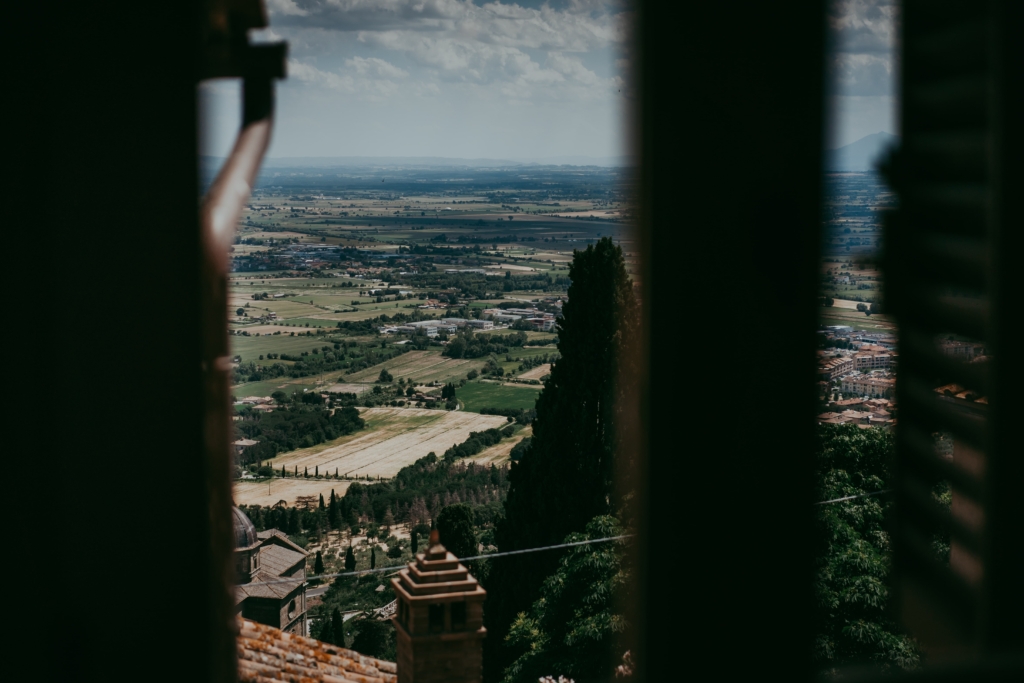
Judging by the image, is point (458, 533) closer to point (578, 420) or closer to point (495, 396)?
point (578, 420)

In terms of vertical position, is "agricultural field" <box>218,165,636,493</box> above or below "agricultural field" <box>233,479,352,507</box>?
above

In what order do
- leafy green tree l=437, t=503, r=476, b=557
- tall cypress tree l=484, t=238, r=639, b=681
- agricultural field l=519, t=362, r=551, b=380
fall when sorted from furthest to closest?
agricultural field l=519, t=362, r=551, b=380 < leafy green tree l=437, t=503, r=476, b=557 < tall cypress tree l=484, t=238, r=639, b=681

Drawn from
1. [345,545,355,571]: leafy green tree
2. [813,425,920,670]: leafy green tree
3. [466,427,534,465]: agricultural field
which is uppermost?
[813,425,920,670]: leafy green tree

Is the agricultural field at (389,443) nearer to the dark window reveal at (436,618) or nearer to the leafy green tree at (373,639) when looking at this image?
the leafy green tree at (373,639)

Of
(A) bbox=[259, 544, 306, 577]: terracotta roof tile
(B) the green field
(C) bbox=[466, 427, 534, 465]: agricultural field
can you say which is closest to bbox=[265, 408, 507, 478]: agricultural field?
(B) the green field

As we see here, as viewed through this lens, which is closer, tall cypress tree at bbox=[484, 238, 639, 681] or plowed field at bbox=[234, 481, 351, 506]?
tall cypress tree at bbox=[484, 238, 639, 681]

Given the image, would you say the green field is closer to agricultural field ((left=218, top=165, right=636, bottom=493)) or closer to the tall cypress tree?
agricultural field ((left=218, top=165, right=636, bottom=493))
